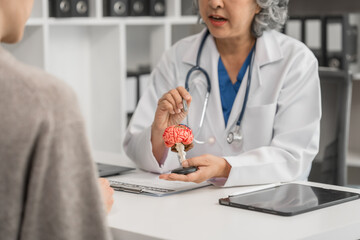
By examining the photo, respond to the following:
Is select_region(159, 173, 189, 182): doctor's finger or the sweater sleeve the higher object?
the sweater sleeve

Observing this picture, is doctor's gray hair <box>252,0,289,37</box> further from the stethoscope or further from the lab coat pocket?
the lab coat pocket

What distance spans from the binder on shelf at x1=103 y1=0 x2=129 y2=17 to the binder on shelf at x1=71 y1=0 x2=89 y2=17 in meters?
0.14

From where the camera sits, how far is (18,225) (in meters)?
0.85

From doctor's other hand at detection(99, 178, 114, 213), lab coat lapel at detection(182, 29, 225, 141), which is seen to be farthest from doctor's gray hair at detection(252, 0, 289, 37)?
doctor's other hand at detection(99, 178, 114, 213)

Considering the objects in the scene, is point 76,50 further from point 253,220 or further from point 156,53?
point 253,220

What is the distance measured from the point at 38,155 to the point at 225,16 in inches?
53.8

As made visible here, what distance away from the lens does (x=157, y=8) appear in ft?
11.8

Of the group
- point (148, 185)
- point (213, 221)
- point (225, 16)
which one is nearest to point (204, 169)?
point (148, 185)

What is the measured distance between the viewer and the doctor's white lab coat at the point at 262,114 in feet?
6.21

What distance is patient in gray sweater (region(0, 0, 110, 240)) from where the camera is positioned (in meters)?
0.82

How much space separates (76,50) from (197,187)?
1.96 meters

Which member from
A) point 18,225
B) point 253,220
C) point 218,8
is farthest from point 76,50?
point 18,225

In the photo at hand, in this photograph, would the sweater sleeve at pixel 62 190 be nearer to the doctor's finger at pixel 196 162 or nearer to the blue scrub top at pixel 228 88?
the doctor's finger at pixel 196 162

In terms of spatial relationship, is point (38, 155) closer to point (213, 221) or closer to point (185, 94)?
point (213, 221)
